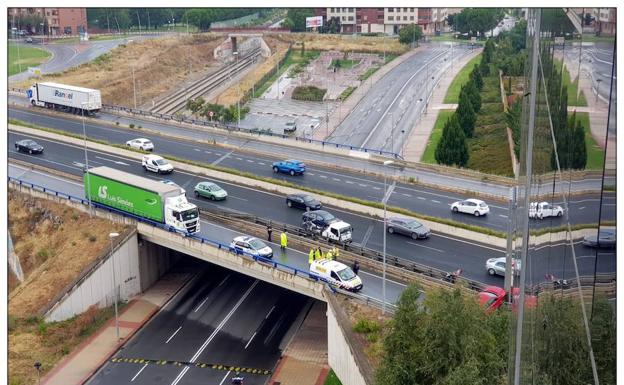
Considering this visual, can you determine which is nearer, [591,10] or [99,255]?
[591,10]

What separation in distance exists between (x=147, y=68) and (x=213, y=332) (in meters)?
67.3

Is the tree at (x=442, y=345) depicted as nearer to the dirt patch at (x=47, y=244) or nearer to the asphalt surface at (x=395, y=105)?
the dirt patch at (x=47, y=244)

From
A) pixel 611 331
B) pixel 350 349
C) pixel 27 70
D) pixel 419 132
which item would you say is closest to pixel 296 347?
pixel 350 349

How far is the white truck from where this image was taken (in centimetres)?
6412

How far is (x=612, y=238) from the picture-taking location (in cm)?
379

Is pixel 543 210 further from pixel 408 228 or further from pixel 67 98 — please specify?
pixel 67 98

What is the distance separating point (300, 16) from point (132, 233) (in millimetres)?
80863

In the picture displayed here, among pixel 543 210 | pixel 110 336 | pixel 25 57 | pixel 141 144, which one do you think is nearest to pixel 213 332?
pixel 110 336

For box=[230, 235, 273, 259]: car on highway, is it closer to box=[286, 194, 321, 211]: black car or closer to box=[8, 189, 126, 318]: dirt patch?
box=[286, 194, 321, 211]: black car

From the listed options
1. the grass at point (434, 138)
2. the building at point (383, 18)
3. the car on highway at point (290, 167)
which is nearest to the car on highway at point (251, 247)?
the car on highway at point (290, 167)

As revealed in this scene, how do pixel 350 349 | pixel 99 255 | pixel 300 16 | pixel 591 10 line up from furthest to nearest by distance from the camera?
pixel 300 16 < pixel 99 255 < pixel 350 349 < pixel 591 10

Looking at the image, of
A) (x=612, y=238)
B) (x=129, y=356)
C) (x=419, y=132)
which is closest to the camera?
(x=612, y=238)
